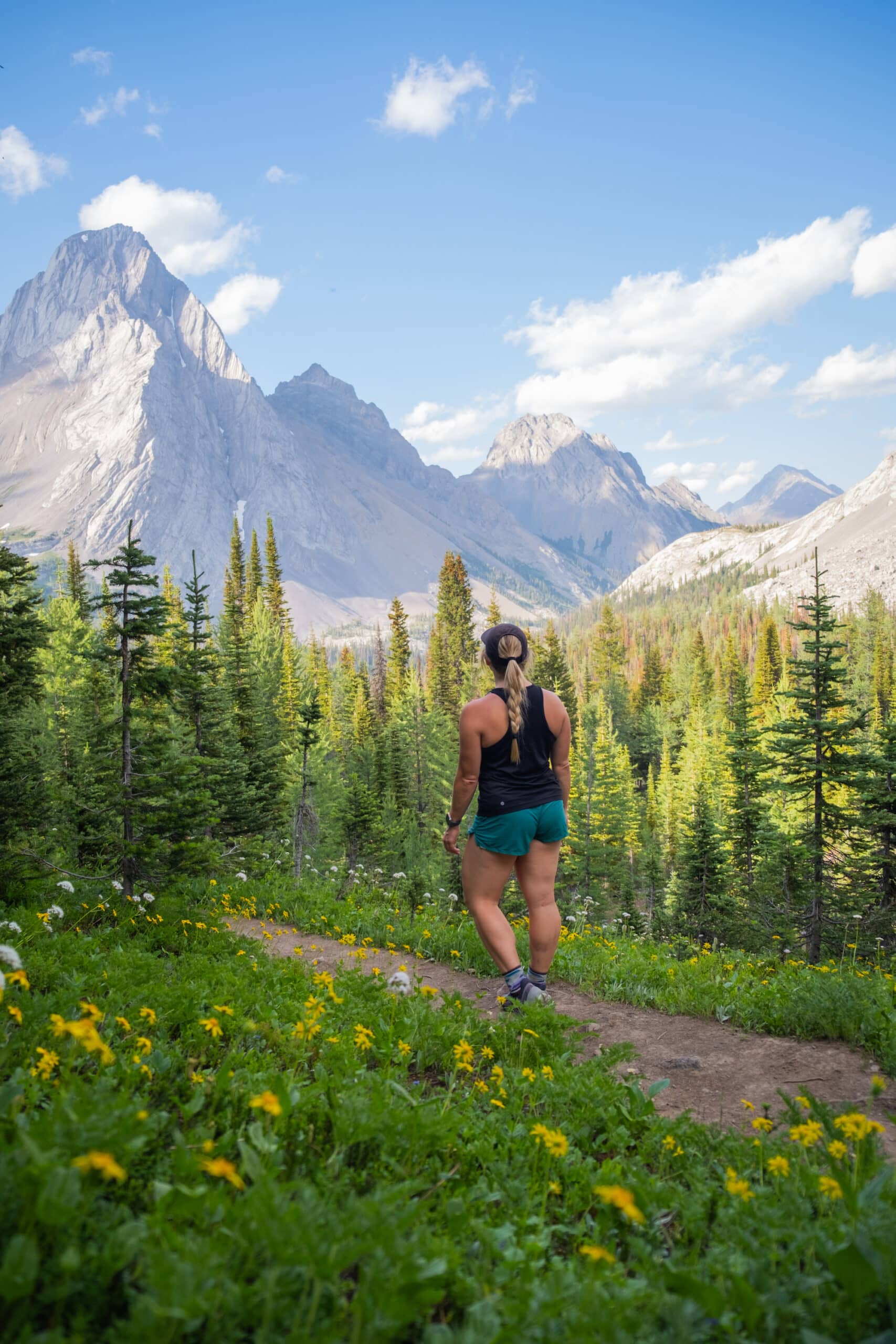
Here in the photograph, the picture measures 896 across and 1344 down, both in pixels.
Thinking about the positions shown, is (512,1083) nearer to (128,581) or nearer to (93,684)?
(128,581)

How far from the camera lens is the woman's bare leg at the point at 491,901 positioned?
5.35m

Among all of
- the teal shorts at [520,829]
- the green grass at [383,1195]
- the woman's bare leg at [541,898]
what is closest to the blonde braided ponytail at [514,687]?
the teal shorts at [520,829]

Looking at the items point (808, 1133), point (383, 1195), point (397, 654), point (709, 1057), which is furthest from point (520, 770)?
point (397, 654)

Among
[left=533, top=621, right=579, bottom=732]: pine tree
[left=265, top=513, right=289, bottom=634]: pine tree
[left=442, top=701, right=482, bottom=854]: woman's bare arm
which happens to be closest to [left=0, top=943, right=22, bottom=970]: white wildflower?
[left=442, top=701, right=482, bottom=854]: woman's bare arm

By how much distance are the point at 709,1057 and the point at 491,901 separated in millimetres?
1802

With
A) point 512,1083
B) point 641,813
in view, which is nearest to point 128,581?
point 512,1083

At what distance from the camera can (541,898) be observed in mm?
5457

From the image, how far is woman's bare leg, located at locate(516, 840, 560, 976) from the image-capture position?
5.39 m

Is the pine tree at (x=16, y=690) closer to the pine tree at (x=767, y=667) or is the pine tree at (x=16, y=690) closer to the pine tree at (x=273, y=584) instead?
A: the pine tree at (x=273, y=584)

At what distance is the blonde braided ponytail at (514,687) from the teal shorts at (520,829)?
0.44m

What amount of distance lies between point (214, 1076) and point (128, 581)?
17.8ft

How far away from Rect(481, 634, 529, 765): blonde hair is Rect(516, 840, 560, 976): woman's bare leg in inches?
31.7

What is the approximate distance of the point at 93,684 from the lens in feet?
101

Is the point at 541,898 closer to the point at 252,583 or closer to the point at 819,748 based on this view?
the point at 819,748
